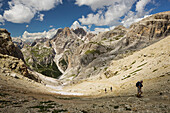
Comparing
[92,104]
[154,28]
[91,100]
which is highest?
[154,28]

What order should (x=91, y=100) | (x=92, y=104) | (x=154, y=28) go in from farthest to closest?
1. (x=154, y=28)
2. (x=91, y=100)
3. (x=92, y=104)

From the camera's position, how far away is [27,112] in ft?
41.2

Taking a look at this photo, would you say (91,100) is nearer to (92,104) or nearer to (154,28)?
(92,104)

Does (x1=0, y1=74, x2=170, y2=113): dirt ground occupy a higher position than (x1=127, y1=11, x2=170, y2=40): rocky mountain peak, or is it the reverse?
(x1=127, y1=11, x2=170, y2=40): rocky mountain peak

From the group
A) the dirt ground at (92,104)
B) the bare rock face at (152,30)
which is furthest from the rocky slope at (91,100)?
the bare rock face at (152,30)

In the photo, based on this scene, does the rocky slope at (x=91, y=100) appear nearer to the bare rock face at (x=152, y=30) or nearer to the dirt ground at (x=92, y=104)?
the dirt ground at (x=92, y=104)

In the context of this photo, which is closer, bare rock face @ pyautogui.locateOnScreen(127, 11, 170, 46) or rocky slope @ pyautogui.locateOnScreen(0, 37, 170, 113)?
rocky slope @ pyautogui.locateOnScreen(0, 37, 170, 113)

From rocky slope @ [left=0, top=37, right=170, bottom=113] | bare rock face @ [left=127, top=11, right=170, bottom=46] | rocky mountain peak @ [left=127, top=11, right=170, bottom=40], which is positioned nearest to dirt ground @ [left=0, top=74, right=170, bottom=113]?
rocky slope @ [left=0, top=37, right=170, bottom=113]

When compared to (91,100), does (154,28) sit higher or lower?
higher

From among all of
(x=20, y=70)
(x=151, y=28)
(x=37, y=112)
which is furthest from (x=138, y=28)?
(x=37, y=112)

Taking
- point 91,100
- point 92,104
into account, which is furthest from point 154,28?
point 92,104

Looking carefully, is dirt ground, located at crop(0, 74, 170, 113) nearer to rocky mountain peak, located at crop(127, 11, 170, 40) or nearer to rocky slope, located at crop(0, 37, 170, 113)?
rocky slope, located at crop(0, 37, 170, 113)

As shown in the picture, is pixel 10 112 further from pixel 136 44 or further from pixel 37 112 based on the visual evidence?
pixel 136 44

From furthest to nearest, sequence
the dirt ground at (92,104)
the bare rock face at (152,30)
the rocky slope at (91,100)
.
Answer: the bare rock face at (152,30)
the rocky slope at (91,100)
the dirt ground at (92,104)
